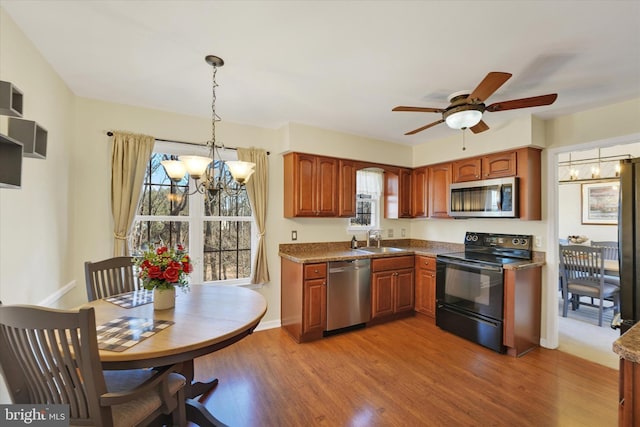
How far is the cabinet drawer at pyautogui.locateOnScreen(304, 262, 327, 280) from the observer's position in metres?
3.09

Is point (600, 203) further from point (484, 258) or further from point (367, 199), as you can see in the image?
point (367, 199)

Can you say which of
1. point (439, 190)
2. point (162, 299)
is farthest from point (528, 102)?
point (162, 299)

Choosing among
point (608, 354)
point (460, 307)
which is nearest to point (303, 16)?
point (460, 307)

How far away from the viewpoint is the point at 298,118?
3248mm

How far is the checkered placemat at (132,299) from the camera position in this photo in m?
1.88

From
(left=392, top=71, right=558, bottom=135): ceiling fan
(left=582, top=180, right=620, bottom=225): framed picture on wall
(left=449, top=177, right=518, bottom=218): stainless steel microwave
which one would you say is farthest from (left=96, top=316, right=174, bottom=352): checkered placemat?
(left=582, top=180, right=620, bottom=225): framed picture on wall

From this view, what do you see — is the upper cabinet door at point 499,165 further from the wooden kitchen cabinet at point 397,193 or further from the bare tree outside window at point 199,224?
the bare tree outside window at point 199,224

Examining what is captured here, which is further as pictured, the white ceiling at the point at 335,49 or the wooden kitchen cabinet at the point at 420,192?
the wooden kitchen cabinet at the point at 420,192

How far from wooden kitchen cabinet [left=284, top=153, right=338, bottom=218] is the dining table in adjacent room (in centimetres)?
150

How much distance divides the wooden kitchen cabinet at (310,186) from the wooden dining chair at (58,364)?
2437mm

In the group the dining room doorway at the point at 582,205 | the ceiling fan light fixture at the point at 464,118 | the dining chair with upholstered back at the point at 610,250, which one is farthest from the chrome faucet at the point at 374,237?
the dining chair with upholstered back at the point at 610,250

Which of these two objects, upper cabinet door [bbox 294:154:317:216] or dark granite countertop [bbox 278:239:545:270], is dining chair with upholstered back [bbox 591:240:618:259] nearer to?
dark granite countertop [bbox 278:239:545:270]

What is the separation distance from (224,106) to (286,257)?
1.88 meters

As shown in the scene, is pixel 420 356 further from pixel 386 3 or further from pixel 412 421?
pixel 386 3
